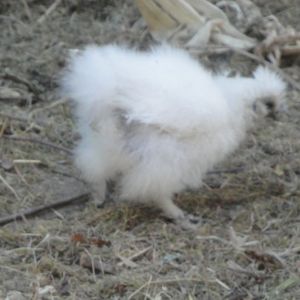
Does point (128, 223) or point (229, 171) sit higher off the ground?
point (229, 171)

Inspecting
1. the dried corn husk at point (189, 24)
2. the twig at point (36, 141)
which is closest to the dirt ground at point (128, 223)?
the twig at point (36, 141)

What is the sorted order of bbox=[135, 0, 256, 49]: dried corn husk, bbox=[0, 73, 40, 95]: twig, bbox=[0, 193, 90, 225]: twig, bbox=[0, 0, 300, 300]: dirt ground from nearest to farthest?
bbox=[0, 0, 300, 300]: dirt ground → bbox=[0, 193, 90, 225]: twig → bbox=[0, 73, 40, 95]: twig → bbox=[135, 0, 256, 49]: dried corn husk

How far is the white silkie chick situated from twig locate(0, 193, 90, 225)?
0.23 metres

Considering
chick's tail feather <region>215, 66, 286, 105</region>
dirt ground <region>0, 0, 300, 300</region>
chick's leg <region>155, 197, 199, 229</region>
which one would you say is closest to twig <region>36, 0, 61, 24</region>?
dirt ground <region>0, 0, 300, 300</region>

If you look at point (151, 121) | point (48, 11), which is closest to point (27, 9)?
point (48, 11)

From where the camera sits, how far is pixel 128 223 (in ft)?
13.7

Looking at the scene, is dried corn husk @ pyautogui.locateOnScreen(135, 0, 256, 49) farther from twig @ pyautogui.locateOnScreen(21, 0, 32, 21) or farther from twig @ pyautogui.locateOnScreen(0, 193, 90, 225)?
twig @ pyautogui.locateOnScreen(0, 193, 90, 225)

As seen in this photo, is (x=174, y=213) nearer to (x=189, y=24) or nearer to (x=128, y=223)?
(x=128, y=223)

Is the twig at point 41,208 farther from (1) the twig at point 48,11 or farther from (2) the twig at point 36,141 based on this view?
(1) the twig at point 48,11

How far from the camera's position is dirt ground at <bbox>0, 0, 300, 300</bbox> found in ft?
11.8

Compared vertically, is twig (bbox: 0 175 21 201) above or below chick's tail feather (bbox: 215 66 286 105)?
below

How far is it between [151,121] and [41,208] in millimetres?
757

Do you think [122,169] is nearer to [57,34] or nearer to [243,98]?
[243,98]

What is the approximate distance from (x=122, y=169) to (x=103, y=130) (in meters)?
0.23
